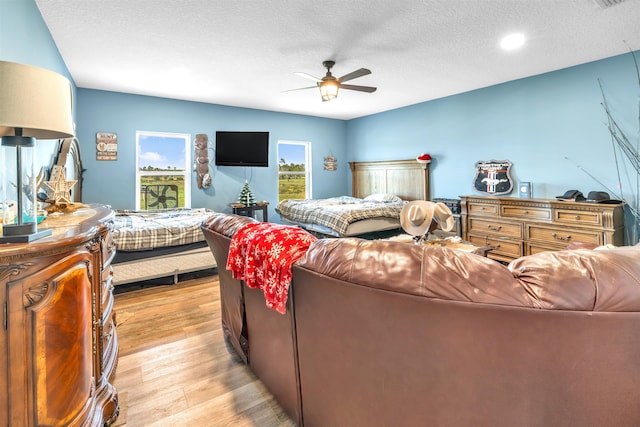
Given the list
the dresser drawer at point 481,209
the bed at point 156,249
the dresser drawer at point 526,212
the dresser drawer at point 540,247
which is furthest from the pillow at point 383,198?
the bed at point 156,249

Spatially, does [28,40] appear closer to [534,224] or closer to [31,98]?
[31,98]

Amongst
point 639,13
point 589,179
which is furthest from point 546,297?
point 589,179

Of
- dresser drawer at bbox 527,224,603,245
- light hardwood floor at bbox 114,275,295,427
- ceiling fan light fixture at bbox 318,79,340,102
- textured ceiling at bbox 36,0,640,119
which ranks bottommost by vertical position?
light hardwood floor at bbox 114,275,295,427

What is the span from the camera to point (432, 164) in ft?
18.6

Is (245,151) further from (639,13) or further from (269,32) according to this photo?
(639,13)

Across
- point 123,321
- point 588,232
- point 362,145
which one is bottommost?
point 123,321

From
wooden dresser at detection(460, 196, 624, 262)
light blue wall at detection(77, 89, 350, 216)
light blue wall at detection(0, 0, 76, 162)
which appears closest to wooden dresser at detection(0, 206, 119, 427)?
light blue wall at detection(0, 0, 76, 162)

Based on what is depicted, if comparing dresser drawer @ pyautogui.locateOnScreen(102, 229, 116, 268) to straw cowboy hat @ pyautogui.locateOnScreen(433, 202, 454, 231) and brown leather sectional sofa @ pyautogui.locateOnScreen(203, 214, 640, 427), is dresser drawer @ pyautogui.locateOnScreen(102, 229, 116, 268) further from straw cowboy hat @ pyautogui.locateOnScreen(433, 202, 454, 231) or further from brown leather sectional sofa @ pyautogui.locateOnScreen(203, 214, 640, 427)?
straw cowboy hat @ pyautogui.locateOnScreen(433, 202, 454, 231)

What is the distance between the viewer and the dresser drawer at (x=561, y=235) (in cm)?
336

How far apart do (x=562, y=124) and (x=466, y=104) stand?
144 cm

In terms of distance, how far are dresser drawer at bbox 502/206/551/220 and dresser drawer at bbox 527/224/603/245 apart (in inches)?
5.0

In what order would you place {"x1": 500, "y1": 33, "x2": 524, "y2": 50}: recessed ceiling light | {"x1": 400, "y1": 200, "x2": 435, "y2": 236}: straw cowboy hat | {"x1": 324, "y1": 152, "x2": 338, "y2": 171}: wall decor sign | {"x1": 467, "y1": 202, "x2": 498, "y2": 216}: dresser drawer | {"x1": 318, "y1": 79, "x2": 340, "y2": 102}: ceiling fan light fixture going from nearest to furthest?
A: {"x1": 400, "y1": 200, "x2": 435, "y2": 236}: straw cowboy hat → {"x1": 500, "y1": 33, "x2": 524, "y2": 50}: recessed ceiling light → {"x1": 318, "y1": 79, "x2": 340, "y2": 102}: ceiling fan light fixture → {"x1": 467, "y1": 202, "x2": 498, "y2": 216}: dresser drawer → {"x1": 324, "y1": 152, "x2": 338, "y2": 171}: wall decor sign

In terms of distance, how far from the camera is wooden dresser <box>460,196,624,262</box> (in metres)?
3.33

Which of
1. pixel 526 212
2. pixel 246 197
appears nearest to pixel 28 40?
pixel 246 197
